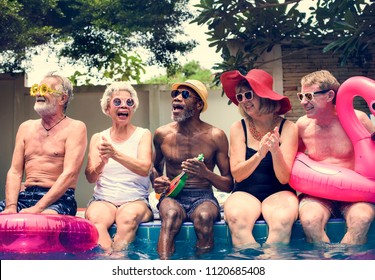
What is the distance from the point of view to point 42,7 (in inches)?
451

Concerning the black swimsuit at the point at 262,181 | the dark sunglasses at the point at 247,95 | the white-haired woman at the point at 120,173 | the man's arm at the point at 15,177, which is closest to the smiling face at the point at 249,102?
the dark sunglasses at the point at 247,95

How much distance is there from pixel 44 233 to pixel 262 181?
77.0 inches

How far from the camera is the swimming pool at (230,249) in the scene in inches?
185

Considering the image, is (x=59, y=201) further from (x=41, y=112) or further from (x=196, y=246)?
(x=196, y=246)

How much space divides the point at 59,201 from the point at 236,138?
5.63ft

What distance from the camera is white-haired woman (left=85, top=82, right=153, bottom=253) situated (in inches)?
200

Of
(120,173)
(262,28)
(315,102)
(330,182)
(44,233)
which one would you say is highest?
(262,28)

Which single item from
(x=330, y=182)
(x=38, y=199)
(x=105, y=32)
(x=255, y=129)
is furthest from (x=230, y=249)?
(x=105, y=32)

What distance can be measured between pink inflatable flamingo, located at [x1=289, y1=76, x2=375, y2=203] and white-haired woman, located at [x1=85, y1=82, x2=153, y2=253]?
4.55ft

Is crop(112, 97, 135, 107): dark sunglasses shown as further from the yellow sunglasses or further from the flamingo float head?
the flamingo float head

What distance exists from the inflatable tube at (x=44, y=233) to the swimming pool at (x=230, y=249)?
64mm

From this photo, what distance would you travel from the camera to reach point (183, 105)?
5.50 metres

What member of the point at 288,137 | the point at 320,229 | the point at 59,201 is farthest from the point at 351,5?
the point at 59,201

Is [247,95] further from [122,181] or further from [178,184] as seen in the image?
[122,181]
